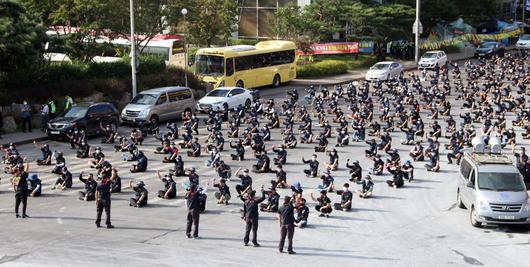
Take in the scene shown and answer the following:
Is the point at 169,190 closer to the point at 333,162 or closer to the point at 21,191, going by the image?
the point at 21,191

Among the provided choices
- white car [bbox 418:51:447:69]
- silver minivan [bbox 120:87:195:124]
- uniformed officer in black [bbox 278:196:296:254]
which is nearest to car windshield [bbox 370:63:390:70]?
white car [bbox 418:51:447:69]

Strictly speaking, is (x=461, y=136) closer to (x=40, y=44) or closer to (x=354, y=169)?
(x=354, y=169)

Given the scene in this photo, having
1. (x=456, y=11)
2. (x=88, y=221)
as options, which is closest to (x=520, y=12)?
(x=456, y=11)

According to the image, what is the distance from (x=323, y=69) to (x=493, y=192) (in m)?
38.8

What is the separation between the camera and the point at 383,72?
5641 cm

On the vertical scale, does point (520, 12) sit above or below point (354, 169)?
above

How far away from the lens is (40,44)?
142 ft

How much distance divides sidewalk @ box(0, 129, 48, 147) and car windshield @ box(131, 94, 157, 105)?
4.78m

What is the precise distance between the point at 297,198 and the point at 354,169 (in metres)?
6.00

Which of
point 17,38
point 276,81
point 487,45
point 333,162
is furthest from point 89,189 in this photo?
point 487,45

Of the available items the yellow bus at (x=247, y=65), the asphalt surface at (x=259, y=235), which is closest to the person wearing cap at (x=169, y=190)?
the asphalt surface at (x=259, y=235)

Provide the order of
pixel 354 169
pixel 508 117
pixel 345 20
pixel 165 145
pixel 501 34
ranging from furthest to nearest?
pixel 501 34
pixel 345 20
pixel 508 117
pixel 165 145
pixel 354 169

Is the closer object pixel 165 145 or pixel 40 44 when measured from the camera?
pixel 165 145

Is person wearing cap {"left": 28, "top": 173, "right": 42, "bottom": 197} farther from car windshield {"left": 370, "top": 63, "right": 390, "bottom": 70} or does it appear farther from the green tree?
car windshield {"left": 370, "top": 63, "right": 390, "bottom": 70}
